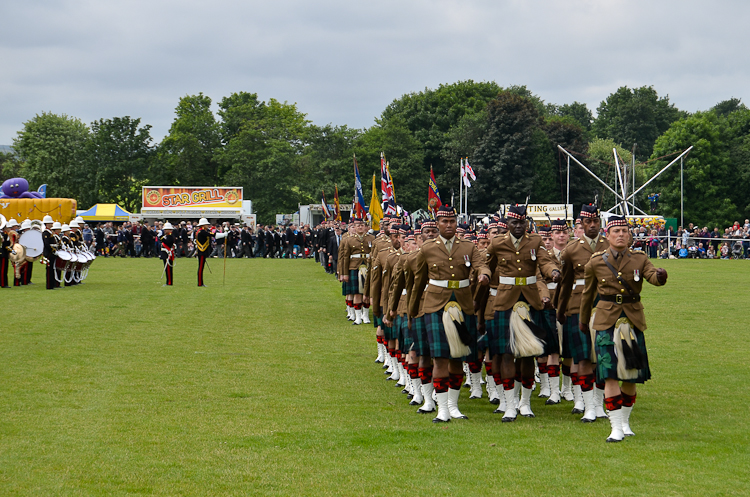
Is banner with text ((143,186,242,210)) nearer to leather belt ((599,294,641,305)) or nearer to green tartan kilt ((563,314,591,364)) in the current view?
green tartan kilt ((563,314,591,364))

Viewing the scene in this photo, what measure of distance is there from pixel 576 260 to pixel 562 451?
8.30 feet

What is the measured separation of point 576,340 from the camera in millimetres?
8930

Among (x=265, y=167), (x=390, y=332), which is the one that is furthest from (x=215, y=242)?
(x=390, y=332)

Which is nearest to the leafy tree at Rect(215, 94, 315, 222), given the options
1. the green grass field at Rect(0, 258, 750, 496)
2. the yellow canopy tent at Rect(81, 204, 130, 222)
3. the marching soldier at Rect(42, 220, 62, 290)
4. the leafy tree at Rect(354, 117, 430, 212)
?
the leafy tree at Rect(354, 117, 430, 212)

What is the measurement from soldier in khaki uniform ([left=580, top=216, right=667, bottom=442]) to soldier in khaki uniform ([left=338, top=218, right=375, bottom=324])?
30.5 feet

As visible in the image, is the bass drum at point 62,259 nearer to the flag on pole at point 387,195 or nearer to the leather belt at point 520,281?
the flag on pole at point 387,195

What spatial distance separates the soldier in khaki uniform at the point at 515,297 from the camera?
877 centimetres

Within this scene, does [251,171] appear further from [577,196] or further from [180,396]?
[180,396]

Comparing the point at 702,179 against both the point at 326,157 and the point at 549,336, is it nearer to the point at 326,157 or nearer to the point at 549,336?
the point at 326,157

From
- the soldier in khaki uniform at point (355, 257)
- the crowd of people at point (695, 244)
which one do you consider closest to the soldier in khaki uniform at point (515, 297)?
the soldier in khaki uniform at point (355, 257)

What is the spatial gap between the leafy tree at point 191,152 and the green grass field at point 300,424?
→ 62682 mm

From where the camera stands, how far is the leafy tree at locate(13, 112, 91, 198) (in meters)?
83.0

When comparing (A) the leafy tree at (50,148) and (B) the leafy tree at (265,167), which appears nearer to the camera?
(B) the leafy tree at (265,167)

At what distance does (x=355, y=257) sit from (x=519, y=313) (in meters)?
8.36
